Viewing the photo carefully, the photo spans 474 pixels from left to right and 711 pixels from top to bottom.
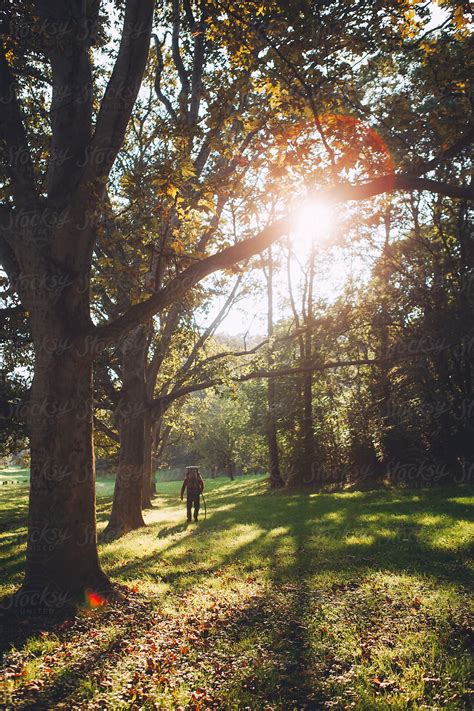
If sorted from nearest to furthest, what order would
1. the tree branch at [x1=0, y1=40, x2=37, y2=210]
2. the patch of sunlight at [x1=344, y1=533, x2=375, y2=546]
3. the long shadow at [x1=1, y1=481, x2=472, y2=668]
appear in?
the tree branch at [x1=0, y1=40, x2=37, y2=210] → the long shadow at [x1=1, y1=481, x2=472, y2=668] → the patch of sunlight at [x1=344, y1=533, x2=375, y2=546]

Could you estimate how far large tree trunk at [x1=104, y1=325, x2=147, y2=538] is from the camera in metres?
14.6

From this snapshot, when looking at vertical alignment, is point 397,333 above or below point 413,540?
above

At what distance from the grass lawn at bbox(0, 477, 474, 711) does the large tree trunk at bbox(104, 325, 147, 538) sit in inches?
169

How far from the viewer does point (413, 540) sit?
30.9ft

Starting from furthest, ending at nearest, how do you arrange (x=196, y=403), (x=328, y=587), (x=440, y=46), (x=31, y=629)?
1. (x=196, y=403)
2. (x=328, y=587)
3. (x=440, y=46)
4. (x=31, y=629)

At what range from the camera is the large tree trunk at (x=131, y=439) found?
1462 cm

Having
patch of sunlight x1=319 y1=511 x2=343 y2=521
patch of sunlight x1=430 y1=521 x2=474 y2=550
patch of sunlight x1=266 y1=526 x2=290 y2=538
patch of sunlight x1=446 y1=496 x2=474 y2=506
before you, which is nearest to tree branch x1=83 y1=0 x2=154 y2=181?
patch of sunlight x1=430 y1=521 x2=474 y2=550

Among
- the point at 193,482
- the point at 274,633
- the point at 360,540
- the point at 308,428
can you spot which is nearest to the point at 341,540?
the point at 360,540

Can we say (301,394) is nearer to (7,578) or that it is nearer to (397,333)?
(397,333)

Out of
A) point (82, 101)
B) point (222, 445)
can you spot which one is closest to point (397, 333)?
point (82, 101)

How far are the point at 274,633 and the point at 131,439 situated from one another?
1031cm

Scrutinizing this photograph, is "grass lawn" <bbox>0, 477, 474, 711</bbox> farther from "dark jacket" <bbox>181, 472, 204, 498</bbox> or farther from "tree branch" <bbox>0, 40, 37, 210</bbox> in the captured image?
"tree branch" <bbox>0, 40, 37, 210</bbox>

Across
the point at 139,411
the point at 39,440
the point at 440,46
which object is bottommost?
the point at 39,440

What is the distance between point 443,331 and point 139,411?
13.3m
